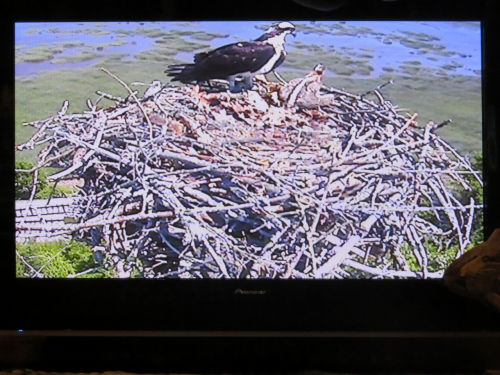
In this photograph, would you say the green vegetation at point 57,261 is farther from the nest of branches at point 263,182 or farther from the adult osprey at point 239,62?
the adult osprey at point 239,62

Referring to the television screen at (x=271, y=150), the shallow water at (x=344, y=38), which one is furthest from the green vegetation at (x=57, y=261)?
the shallow water at (x=344, y=38)

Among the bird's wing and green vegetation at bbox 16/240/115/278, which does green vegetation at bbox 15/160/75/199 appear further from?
the bird's wing

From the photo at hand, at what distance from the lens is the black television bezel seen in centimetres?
365

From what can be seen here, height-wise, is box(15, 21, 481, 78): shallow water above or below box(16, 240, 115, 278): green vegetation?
above

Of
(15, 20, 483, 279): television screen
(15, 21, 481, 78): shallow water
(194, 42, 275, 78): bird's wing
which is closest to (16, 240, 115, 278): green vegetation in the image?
(15, 20, 483, 279): television screen

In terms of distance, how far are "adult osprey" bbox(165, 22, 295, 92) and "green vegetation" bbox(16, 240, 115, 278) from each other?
2.76 ft

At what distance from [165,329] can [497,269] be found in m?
1.39

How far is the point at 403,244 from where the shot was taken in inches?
143

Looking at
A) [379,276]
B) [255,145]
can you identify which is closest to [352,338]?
[379,276]

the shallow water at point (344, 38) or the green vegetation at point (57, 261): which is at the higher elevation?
the shallow water at point (344, 38)

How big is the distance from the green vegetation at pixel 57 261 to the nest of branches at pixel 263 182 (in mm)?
61

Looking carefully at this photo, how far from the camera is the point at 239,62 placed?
365 centimetres

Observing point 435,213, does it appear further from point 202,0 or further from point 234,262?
point 202,0

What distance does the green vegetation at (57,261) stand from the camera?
3.67m
